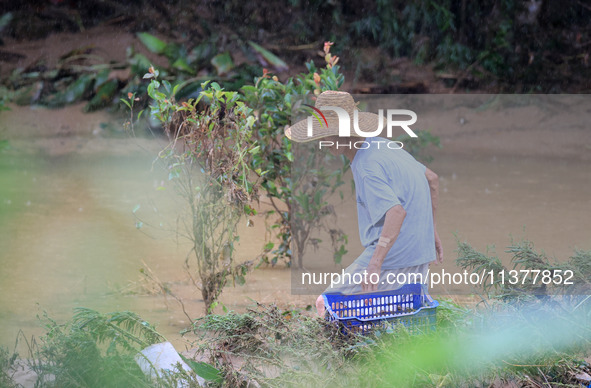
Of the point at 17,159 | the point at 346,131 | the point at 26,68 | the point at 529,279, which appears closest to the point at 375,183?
the point at 346,131

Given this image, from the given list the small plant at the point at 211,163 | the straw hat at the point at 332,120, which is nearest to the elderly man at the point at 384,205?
the straw hat at the point at 332,120

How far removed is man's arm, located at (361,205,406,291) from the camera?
3.57 metres

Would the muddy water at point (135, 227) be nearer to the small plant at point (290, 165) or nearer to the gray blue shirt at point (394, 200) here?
the small plant at point (290, 165)

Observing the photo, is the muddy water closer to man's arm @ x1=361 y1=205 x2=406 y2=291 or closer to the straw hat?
the straw hat

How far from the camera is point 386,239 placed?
11.8ft

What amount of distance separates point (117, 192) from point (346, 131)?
4.59m

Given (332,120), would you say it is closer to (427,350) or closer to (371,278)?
(371,278)

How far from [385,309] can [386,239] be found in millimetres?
318

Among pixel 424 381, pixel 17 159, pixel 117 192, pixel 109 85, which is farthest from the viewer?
pixel 109 85

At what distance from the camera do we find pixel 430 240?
12.5ft

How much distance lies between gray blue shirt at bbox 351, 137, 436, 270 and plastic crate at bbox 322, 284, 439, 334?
0.21 meters

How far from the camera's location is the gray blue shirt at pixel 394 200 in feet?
11.8

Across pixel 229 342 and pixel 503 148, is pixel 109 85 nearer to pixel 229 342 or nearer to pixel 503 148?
pixel 503 148

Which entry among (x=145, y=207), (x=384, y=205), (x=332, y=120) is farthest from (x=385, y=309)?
(x=145, y=207)
